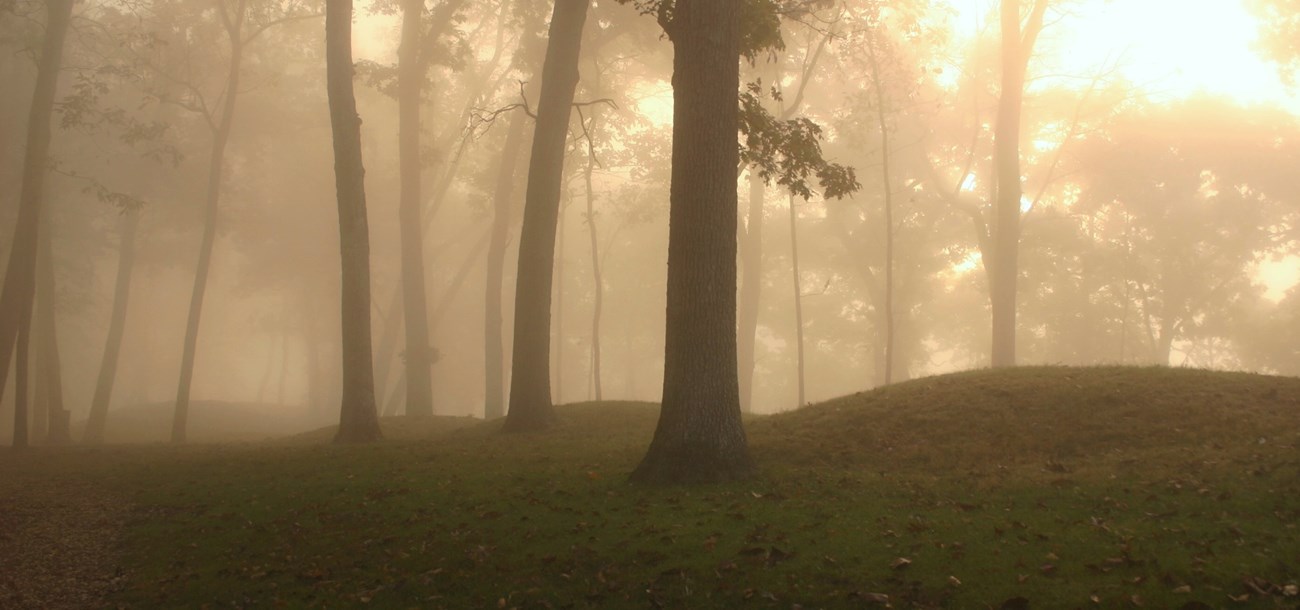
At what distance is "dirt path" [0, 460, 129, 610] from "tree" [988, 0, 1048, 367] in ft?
75.4

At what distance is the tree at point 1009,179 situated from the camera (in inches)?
1033

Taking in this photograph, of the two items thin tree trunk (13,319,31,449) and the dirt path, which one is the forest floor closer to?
the dirt path

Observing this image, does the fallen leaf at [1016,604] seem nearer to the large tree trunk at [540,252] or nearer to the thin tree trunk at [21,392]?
the large tree trunk at [540,252]

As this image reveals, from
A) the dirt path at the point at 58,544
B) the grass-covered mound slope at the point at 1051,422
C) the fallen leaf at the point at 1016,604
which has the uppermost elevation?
the grass-covered mound slope at the point at 1051,422

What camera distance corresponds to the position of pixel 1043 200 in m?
45.1

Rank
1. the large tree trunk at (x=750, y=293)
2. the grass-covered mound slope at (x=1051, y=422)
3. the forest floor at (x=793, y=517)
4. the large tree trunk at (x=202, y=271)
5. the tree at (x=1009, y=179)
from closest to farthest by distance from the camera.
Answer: the forest floor at (x=793, y=517), the grass-covered mound slope at (x=1051, y=422), the large tree trunk at (x=202, y=271), the tree at (x=1009, y=179), the large tree trunk at (x=750, y=293)

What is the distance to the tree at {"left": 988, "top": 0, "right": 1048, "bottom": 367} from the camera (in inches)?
1033

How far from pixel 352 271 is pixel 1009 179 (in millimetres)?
19510

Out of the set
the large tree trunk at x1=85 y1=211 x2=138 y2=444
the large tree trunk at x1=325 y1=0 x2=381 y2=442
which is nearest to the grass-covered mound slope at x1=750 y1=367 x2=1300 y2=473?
the large tree trunk at x1=325 y1=0 x2=381 y2=442

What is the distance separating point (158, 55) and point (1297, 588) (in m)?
35.5

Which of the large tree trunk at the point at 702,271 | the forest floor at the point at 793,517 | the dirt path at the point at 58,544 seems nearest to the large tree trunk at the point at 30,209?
the forest floor at the point at 793,517

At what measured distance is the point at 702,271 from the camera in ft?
34.4

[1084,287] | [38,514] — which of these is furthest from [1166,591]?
[1084,287]

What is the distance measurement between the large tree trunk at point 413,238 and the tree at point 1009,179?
1724 centimetres
